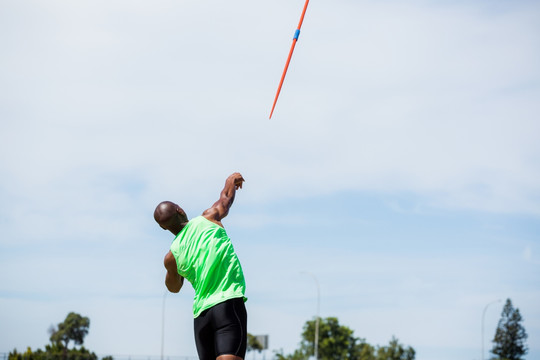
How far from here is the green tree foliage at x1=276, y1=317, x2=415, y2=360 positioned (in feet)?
259

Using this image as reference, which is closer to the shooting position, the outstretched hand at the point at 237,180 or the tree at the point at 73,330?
the outstretched hand at the point at 237,180

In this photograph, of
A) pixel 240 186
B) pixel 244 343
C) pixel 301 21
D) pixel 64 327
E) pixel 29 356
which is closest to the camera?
pixel 244 343

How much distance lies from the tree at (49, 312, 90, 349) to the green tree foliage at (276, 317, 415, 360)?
18.3 m

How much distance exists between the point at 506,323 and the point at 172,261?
103939mm

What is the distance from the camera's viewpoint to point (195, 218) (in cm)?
587

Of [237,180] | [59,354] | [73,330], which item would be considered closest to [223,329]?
[237,180]

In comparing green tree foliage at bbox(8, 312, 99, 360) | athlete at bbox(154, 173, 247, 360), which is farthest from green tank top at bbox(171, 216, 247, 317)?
green tree foliage at bbox(8, 312, 99, 360)

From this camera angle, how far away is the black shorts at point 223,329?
5.46 metres

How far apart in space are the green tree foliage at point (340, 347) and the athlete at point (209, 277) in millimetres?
73393

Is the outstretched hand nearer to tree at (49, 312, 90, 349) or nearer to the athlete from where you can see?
the athlete

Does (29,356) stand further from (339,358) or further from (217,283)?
(217,283)

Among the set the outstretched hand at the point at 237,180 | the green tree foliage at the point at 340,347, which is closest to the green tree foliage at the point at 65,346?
the green tree foliage at the point at 340,347

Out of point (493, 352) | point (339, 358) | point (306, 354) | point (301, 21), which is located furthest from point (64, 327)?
point (301, 21)

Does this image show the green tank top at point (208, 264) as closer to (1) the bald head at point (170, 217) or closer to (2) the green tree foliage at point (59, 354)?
(1) the bald head at point (170, 217)
